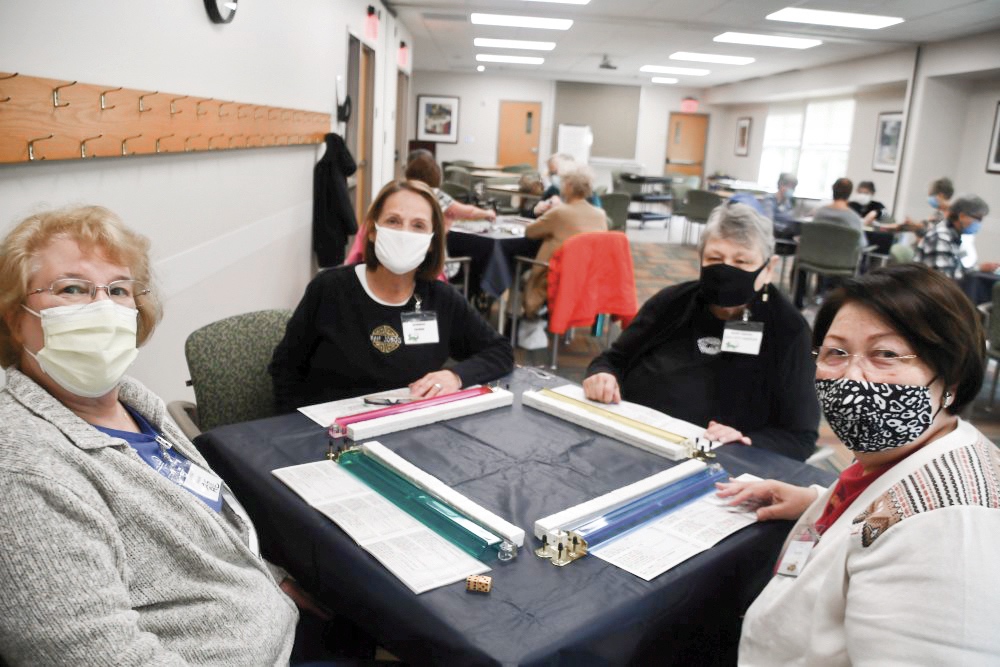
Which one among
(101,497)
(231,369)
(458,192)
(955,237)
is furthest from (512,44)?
(101,497)

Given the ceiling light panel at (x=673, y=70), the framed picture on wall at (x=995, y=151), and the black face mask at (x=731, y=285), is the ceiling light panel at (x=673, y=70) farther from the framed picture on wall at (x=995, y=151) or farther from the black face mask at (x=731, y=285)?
the black face mask at (x=731, y=285)

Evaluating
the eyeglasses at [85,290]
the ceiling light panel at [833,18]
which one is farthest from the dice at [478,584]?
the ceiling light panel at [833,18]

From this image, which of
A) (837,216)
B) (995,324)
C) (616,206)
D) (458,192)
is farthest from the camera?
(616,206)

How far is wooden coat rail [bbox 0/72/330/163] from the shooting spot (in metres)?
1.68

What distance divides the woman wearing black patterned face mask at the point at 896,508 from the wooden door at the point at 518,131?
15.1m

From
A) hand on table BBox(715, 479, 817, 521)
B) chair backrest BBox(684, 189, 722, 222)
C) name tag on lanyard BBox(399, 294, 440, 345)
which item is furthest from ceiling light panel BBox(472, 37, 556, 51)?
hand on table BBox(715, 479, 817, 521)

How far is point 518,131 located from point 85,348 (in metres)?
15.5

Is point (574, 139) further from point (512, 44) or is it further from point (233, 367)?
point (233, 367)

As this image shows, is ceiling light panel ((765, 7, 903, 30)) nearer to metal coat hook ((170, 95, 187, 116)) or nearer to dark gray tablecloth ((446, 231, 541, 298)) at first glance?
dark gray tablecloth ((446, 231, 541, 298))

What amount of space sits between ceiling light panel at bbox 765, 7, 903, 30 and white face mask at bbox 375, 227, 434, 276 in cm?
635

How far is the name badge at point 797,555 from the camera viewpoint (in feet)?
3.70

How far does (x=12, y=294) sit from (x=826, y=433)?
4.12 meters

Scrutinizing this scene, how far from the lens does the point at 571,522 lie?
1238 millimetres

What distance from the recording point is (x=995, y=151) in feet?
26.5
